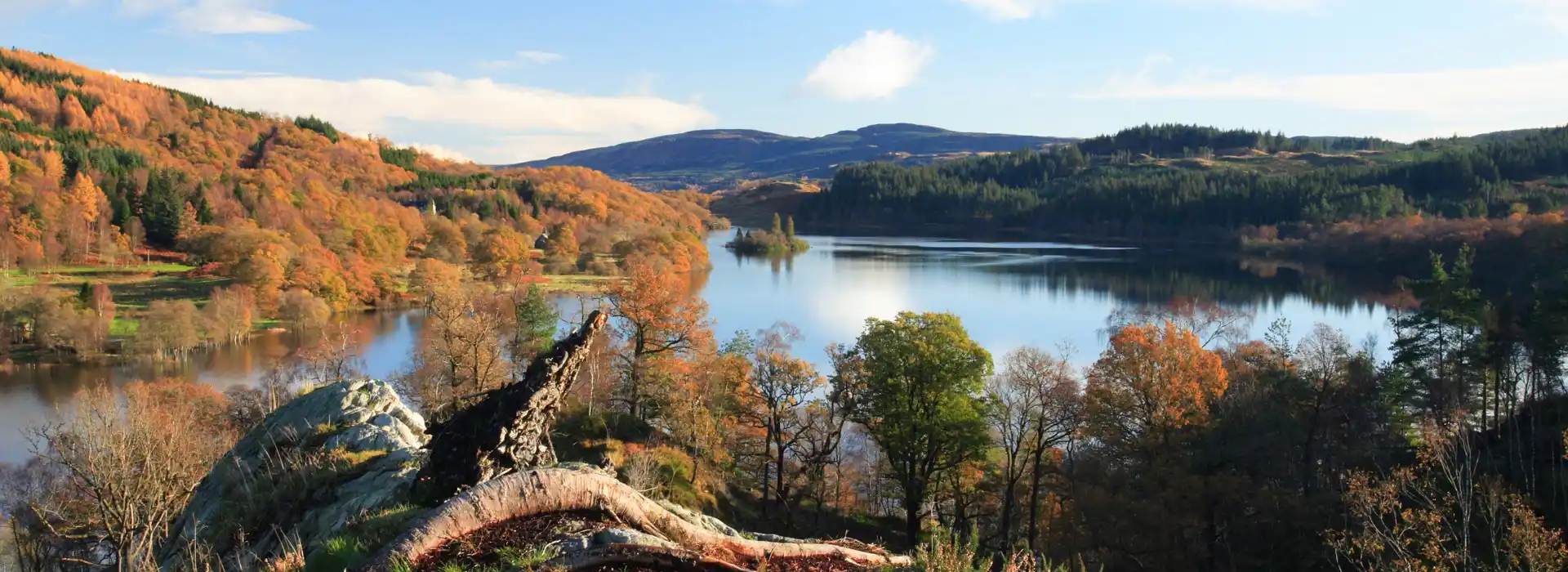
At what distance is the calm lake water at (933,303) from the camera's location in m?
34.6

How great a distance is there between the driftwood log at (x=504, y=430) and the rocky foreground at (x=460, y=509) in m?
0.01

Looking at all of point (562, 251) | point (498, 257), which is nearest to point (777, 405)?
point (498, 257)

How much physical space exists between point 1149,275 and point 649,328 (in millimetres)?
50771

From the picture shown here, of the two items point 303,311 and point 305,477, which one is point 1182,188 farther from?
point 305,477

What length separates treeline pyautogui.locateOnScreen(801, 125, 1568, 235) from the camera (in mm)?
83375

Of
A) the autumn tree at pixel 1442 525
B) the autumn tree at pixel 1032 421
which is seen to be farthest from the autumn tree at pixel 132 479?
the autumn tree at pixel 1032 421

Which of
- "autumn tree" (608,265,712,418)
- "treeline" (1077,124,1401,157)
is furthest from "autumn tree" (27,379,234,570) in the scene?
"treeline" (1077,124,1401,157)

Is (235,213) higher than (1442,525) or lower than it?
higher

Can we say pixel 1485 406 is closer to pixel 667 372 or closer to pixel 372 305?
pixel 667 372

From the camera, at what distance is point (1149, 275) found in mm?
65125

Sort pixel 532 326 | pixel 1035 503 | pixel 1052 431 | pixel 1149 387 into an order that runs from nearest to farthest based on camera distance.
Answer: pixel 1035 503, pixel 1149 387, pixel 1052 431, pixel 532 326

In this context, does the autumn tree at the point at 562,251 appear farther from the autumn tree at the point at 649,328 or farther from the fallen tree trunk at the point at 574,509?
the fallen tree trunk at the point at 574,509

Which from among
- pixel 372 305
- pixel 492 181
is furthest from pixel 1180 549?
pixel 492 181

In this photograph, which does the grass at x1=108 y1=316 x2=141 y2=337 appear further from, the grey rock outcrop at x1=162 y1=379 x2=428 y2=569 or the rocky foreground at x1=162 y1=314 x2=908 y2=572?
the rocky foreground at x1=162 y1=314 x2=908 y2=572
